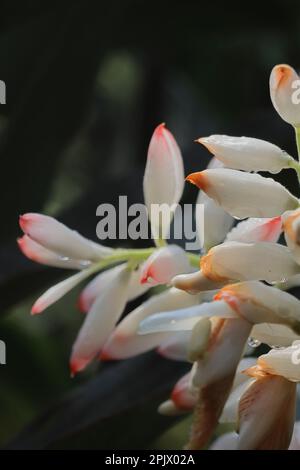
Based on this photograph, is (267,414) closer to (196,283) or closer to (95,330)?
(196,283)

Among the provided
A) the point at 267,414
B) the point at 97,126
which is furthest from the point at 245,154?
the point at 97,126

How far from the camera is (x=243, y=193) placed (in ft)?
1.82

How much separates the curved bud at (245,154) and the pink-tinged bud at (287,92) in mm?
22

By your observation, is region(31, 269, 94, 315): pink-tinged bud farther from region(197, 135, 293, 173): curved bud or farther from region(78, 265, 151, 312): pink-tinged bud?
region(197, 135, 293, 173): curved bud

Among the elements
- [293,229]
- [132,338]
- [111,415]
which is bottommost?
[111,415]

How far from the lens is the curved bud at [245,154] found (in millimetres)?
575

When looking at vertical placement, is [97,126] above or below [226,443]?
above

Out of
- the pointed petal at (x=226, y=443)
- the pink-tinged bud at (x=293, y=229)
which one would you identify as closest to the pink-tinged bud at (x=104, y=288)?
the pointed petal at (x=226, y=443)

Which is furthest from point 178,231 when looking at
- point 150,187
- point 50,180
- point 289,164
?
point 50,180

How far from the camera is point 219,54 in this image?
1530 mm

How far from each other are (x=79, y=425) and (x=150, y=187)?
274 millimetres

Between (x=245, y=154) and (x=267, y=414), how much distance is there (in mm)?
146

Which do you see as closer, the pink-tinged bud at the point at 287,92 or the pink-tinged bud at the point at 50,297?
the pink-tinged bud at the point at 287,92

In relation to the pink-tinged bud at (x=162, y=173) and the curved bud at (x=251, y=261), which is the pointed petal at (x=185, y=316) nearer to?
the curved bud at (x=251, y=261)
